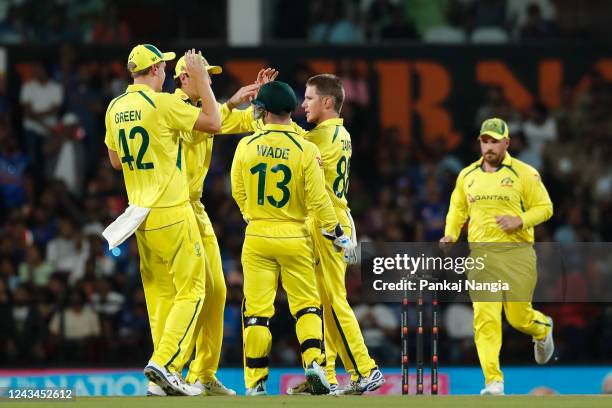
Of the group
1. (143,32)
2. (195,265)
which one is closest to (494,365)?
(195,265)

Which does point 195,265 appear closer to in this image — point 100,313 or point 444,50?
point 100,313

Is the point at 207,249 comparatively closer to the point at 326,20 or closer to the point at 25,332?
the point at 25,332

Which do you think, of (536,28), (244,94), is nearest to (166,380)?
(244,94)

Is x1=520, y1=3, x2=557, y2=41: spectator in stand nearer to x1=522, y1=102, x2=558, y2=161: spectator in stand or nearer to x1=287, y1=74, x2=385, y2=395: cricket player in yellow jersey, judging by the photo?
x1=522, y1=102, x2=558, y2=161: spectator in stand

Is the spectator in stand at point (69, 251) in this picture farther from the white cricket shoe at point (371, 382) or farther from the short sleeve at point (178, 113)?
the short sleeve at point (178, 113)

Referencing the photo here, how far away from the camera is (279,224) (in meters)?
10.5

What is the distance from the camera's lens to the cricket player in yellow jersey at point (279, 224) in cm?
1038

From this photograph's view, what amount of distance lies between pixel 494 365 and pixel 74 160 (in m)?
8.41

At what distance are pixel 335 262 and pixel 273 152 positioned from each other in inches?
42.8

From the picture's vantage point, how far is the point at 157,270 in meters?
10.5

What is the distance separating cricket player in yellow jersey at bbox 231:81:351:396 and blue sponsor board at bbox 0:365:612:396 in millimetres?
5526

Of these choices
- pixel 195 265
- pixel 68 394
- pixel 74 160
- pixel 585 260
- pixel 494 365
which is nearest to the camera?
pixel 195 265

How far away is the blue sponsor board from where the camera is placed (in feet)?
52.4

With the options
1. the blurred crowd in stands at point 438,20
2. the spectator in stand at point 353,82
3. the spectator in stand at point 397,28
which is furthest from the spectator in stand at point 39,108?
the spectator in stand at point 397,28
